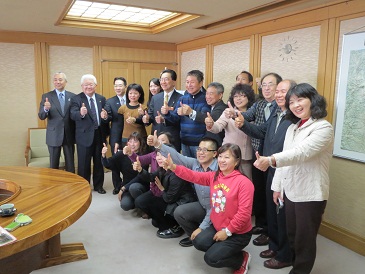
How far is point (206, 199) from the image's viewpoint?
2.49 metres

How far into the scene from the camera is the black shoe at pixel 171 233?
284 centimetres

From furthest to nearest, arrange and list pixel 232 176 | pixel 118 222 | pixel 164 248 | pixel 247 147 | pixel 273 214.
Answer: pixel 118 222
pixel 247 147
pixel 164 248
pixel 273 214
pixel 232 176

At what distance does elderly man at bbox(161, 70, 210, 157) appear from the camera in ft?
10.2

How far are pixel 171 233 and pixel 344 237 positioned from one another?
156 centimetres

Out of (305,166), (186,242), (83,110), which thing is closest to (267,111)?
(305,166)

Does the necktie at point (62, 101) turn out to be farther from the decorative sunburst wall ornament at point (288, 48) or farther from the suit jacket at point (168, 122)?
the decorative sunburst wall ornament at point (288, 48)

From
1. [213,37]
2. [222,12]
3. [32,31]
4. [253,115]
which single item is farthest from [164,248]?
[32,31]

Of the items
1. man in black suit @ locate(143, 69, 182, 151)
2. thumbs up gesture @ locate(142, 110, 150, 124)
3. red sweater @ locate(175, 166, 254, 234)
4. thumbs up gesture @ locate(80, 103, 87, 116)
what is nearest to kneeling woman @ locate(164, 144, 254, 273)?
red sweater @ locate(175, 166, 254, 234)

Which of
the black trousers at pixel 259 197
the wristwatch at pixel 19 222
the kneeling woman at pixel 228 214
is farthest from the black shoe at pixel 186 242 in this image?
the wristwatch at pixel 19 222

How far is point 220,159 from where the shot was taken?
219cm

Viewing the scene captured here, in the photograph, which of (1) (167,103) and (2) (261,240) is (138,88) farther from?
(2) (261,240)

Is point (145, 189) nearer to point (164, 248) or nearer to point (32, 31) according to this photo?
point (164, 248)

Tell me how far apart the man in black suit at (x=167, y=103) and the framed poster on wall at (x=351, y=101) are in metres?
1.61

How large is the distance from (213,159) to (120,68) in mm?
3243
